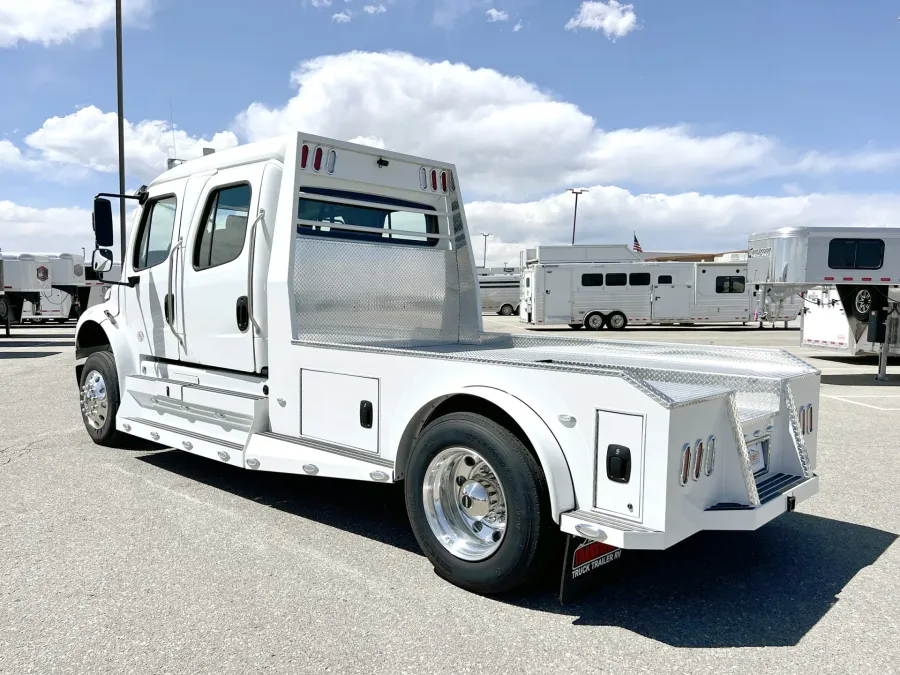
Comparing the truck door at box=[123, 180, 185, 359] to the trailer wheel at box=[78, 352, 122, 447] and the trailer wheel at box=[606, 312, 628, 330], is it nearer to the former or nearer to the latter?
the trailer wheel at box=[78, 352, 122, 447]

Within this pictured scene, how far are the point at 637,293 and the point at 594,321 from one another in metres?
1.88

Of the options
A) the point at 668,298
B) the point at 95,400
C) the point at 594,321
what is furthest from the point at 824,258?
the point at 594,321

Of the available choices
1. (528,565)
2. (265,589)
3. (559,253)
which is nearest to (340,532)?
(265,589)

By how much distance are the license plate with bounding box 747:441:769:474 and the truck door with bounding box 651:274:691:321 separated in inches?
944

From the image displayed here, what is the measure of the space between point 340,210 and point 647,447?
317cm

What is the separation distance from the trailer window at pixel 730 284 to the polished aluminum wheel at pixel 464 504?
1001 inches

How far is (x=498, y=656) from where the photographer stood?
301 cm

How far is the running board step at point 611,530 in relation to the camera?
9.76 ft

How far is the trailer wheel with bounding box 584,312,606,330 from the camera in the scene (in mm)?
27094

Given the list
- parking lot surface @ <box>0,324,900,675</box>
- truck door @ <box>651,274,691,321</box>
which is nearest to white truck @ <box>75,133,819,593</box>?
parking lot surface @ <box>0,324,900,675</box>

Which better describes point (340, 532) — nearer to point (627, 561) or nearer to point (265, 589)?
point (265, 589)

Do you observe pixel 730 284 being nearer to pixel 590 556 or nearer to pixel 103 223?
pixel 103 223

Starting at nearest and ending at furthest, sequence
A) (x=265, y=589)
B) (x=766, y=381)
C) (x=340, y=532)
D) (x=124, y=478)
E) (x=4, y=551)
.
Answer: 1. (x=265, y=589)
2. (x=766, y=381)
3. (x=4, y=551)
4. (x=340, y=532)
5. (x=124, y=478)

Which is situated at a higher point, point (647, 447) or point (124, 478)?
point (647, 447)
